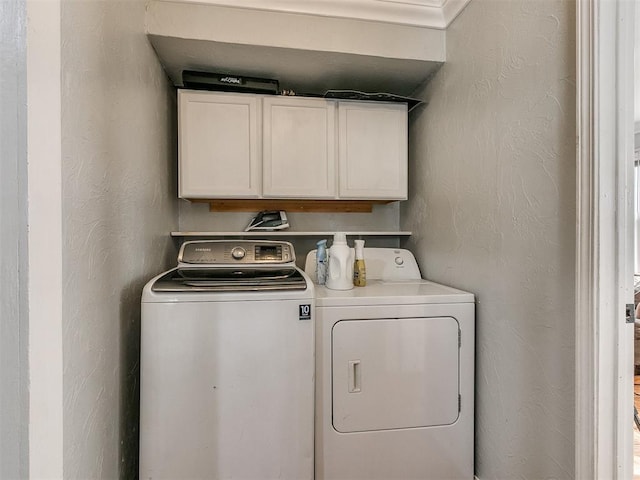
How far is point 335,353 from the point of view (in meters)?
1.42

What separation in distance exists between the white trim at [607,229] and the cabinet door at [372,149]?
113cm

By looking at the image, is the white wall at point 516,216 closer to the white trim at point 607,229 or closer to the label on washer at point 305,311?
the white trim at point 607,229

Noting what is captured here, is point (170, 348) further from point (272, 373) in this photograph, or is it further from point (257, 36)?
point (257, 36)

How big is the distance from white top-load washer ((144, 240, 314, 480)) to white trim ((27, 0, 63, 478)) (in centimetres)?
41

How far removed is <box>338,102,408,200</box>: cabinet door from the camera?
79.4 inches

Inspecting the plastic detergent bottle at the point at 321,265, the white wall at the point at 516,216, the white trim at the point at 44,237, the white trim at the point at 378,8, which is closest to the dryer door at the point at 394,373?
the white wall at the point at 516,216

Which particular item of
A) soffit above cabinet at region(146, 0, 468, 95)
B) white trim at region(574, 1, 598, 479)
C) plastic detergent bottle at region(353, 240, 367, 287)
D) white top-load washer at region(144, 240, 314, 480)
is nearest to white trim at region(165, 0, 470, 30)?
soffit above cabinet at region(146, 0, 468, 95)

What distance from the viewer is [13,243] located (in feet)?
2.38

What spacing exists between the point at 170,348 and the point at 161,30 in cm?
137

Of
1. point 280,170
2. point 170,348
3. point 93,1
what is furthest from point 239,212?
point 93,1

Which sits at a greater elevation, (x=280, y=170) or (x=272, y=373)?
(x=280, y=170)

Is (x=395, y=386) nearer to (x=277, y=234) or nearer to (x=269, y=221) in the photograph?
(x=277, y=234)

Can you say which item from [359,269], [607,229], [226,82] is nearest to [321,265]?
[359,269]

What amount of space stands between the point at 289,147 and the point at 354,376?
125cm
